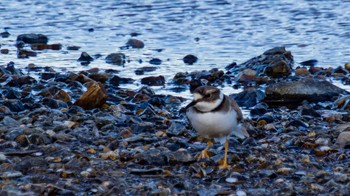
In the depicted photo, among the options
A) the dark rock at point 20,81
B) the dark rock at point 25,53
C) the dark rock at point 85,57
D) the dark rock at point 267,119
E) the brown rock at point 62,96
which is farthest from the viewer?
the dark rock at point 25,53

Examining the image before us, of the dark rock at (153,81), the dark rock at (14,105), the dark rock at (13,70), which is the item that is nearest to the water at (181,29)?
the dark rock at (153,81)

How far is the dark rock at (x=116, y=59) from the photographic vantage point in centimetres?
1300

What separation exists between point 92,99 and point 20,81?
1.87 meters

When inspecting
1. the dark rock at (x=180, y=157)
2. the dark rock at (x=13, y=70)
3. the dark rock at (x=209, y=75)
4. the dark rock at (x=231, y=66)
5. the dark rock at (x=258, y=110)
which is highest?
the dark rock at (x=180, y=157)

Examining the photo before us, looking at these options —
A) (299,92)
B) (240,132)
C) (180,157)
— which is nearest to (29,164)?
(180,157)

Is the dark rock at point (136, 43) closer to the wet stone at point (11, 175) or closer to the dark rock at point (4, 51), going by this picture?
the dark rock at point (4, 51)

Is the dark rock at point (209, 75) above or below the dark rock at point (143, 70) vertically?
above

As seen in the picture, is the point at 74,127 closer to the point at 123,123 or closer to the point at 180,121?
the point at 123,123

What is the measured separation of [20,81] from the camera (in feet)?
36.9

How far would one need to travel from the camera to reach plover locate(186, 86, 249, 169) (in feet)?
24.0

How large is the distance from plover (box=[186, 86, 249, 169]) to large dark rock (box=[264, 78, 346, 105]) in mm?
3090

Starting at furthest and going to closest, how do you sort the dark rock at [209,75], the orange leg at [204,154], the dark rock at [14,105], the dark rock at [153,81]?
the dark rock at [209,75] → the dark rock at [153,81] → the dark rock at [14,105] → the orange leg at [204,154]

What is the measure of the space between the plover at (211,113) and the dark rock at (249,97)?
2.79m

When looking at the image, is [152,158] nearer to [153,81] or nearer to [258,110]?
[258,110]
